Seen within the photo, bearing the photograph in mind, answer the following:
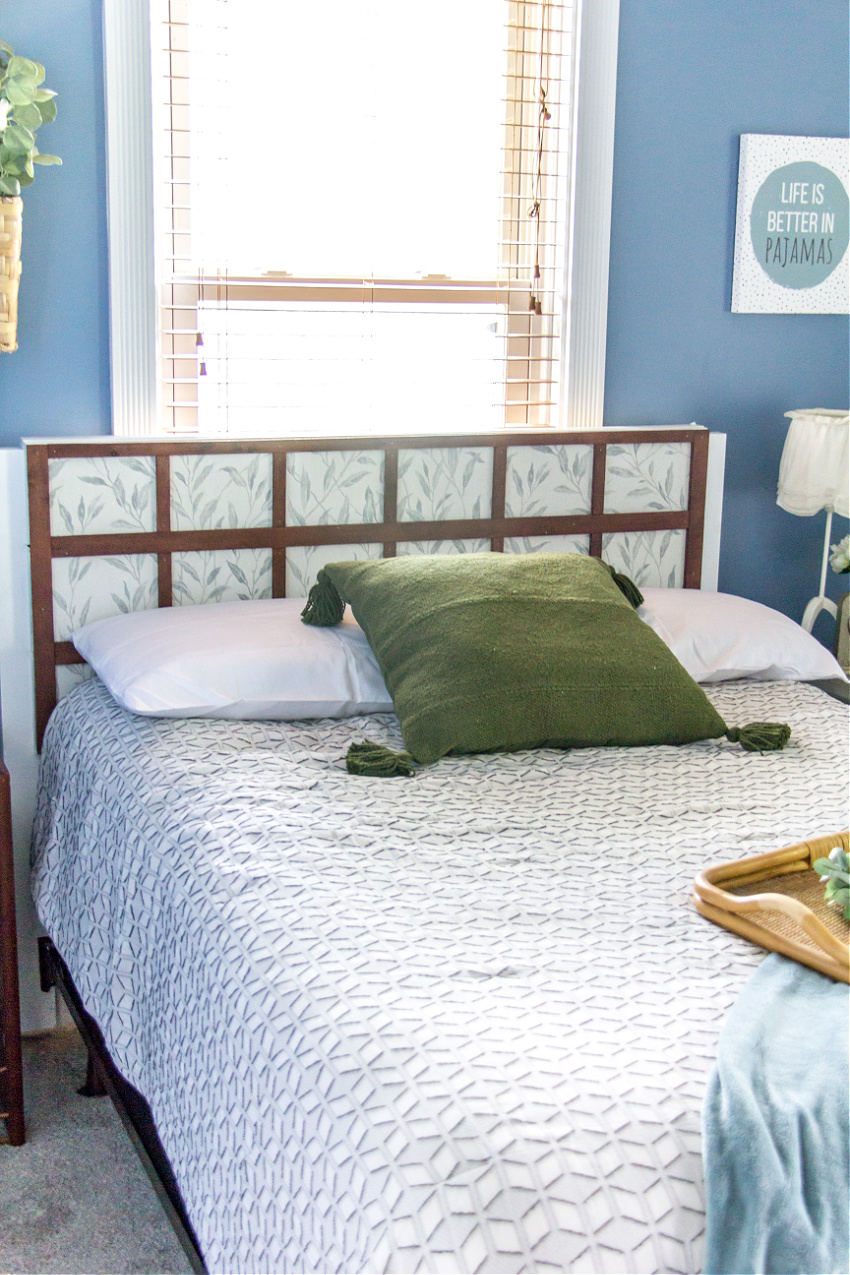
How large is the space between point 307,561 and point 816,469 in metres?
1.21

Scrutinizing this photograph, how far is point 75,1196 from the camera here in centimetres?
206

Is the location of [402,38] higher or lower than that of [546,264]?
higher

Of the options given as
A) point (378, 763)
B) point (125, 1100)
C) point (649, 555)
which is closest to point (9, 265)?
point (378, 763)

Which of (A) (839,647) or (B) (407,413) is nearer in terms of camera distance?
(B) (407,413)

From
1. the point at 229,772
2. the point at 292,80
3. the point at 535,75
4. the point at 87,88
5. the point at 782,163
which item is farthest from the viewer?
the point at 782,163

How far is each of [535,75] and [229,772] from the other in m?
1.80

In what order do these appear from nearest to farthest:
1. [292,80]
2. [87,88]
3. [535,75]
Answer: [87,88] → [292,80] → [535,75]

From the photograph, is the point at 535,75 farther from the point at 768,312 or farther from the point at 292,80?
the point at 768,312

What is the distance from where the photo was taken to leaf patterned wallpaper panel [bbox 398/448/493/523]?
2.77 m

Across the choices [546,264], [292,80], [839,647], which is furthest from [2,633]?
[839,647]

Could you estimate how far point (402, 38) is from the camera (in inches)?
106

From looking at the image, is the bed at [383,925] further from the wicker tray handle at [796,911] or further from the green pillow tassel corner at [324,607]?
the green pillow tassel corner at [324,607]

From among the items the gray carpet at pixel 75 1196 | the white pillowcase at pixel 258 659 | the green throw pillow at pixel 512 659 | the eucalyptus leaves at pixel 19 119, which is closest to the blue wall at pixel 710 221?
the white pillowcase at pixel 258 659

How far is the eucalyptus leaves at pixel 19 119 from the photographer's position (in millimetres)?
2217
